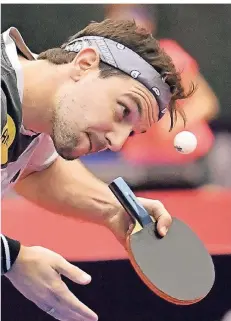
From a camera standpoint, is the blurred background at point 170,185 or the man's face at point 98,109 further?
the blurred background at point 170,185

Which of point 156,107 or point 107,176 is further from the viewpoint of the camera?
point 107,176

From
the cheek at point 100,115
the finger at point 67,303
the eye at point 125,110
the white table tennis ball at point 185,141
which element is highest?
the eye at point 125,110

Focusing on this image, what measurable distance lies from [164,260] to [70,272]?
0.14 meters

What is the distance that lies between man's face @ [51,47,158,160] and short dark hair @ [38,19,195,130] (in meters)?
0.02

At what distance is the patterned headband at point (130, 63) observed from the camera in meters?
0.98

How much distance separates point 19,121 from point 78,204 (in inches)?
8.8

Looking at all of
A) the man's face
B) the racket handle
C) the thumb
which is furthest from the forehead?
the thumb

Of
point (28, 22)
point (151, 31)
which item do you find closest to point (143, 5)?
point (151, 31)

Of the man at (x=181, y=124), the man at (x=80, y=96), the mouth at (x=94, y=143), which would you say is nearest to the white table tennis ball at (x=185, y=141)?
the man at (x=181, y=124)

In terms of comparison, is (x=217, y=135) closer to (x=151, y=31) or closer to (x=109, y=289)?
(x=151, y=31)

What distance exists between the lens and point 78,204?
3.70ft

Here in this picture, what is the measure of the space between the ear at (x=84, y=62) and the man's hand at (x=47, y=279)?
0.28m

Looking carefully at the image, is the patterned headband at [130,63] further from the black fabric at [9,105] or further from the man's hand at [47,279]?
the man's hand at [47,279]

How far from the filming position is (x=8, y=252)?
41.2 inches
